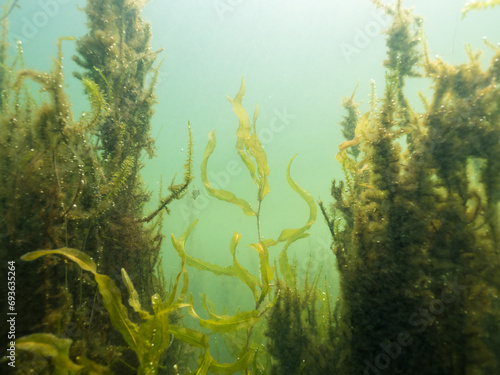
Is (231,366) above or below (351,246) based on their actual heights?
below

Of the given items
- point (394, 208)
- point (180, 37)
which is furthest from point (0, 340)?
point (180, 37)

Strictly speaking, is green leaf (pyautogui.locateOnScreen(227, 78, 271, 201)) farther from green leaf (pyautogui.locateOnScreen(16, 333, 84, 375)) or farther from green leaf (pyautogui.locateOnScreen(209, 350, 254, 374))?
green leaf (pyautogui.locateOnScreen(16, 333, 84, 375))

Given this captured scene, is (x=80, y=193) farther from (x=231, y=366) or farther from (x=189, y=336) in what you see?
(x=231, y=366)

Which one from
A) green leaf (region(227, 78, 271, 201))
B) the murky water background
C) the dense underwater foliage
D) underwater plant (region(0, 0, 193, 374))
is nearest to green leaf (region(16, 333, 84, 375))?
the dense underwater foliage

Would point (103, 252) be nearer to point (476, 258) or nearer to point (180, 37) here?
point (476, 258)

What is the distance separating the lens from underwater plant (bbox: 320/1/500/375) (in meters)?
1.65

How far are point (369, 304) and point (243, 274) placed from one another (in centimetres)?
120

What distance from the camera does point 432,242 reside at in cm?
178

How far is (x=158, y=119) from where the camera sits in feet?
88.3

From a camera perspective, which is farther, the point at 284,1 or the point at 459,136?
the point at 284,1

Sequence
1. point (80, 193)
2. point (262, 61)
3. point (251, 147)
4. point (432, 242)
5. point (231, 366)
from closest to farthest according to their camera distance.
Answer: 1. point (432, 242)
2. point (231, 366)
3. point (80, 193)
4. point (251, 147)
5. point (262, 61)

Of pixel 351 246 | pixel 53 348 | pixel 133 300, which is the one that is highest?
pixel 351 246

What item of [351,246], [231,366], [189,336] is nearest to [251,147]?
[351,246]

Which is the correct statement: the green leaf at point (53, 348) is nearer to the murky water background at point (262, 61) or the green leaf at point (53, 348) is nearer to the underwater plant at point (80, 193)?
the underwater plant at point (80, 193)
